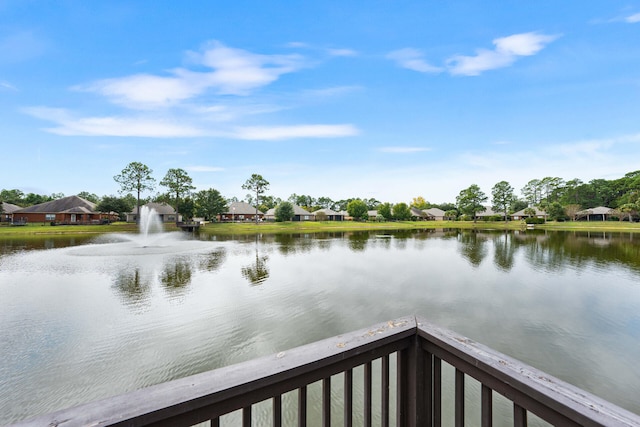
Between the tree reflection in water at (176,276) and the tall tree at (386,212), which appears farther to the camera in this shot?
the tall tree at (386,212)

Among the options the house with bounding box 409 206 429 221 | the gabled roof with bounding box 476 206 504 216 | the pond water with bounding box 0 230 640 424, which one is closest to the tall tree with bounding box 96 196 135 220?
the pond water with bounding box 0 230 640 424

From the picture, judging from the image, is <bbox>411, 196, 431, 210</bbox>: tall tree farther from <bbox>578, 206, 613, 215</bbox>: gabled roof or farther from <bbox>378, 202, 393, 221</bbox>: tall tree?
<bbox>578, 206, 613, 215</bbox>: gabled roof

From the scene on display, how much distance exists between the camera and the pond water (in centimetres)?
477

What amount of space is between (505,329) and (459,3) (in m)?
12.2

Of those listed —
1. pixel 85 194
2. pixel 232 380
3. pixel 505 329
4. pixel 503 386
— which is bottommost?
pixel 505 329

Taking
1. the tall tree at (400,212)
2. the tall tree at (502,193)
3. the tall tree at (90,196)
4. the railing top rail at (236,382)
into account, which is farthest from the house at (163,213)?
the tall tree at (502,193)

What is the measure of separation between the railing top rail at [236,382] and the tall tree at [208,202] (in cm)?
5344

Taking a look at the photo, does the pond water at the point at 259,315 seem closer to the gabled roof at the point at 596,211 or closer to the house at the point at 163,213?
the house at the point at 163,213

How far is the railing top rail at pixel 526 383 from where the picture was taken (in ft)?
3.00

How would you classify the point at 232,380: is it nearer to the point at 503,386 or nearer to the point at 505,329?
the point at 503,386

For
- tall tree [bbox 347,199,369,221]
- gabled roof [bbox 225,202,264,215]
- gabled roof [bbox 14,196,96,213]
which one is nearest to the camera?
gabled roof [bbox 14,196,96,213]

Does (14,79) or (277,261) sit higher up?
(14,79)

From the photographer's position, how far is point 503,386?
1192 millimetres

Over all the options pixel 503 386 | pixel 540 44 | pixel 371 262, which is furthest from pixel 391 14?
pixel 503 386
